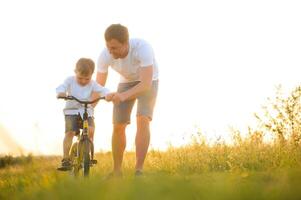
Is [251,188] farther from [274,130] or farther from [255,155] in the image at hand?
[274,130]

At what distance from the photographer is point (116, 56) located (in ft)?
28.0

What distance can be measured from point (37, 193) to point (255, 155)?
4916mm

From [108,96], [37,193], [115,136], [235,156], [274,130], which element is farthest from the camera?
[274,130]

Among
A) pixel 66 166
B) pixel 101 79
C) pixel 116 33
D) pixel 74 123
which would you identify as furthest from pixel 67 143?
pixel 116 33

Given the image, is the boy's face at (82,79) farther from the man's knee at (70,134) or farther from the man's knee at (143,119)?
the man's knee at (143,119)

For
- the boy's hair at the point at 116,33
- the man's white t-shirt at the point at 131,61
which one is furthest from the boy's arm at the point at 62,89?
the boy's hair at the point at 116,33

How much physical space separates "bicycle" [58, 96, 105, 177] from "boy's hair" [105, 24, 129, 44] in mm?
806

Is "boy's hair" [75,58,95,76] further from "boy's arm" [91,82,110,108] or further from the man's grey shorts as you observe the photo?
the man's grey shorts

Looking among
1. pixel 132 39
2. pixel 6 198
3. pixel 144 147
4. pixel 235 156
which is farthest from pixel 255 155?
pixel 6 198

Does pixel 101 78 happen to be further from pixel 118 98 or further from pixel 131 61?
pixel 118 98

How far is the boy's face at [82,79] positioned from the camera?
354 inches

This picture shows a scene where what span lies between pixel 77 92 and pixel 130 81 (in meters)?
0.82

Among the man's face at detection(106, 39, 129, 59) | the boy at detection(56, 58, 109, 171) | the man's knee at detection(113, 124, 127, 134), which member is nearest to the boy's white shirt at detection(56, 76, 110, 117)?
the boy at detection(56, 58, 109, 171)

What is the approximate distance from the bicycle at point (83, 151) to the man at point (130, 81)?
17.7 inches
